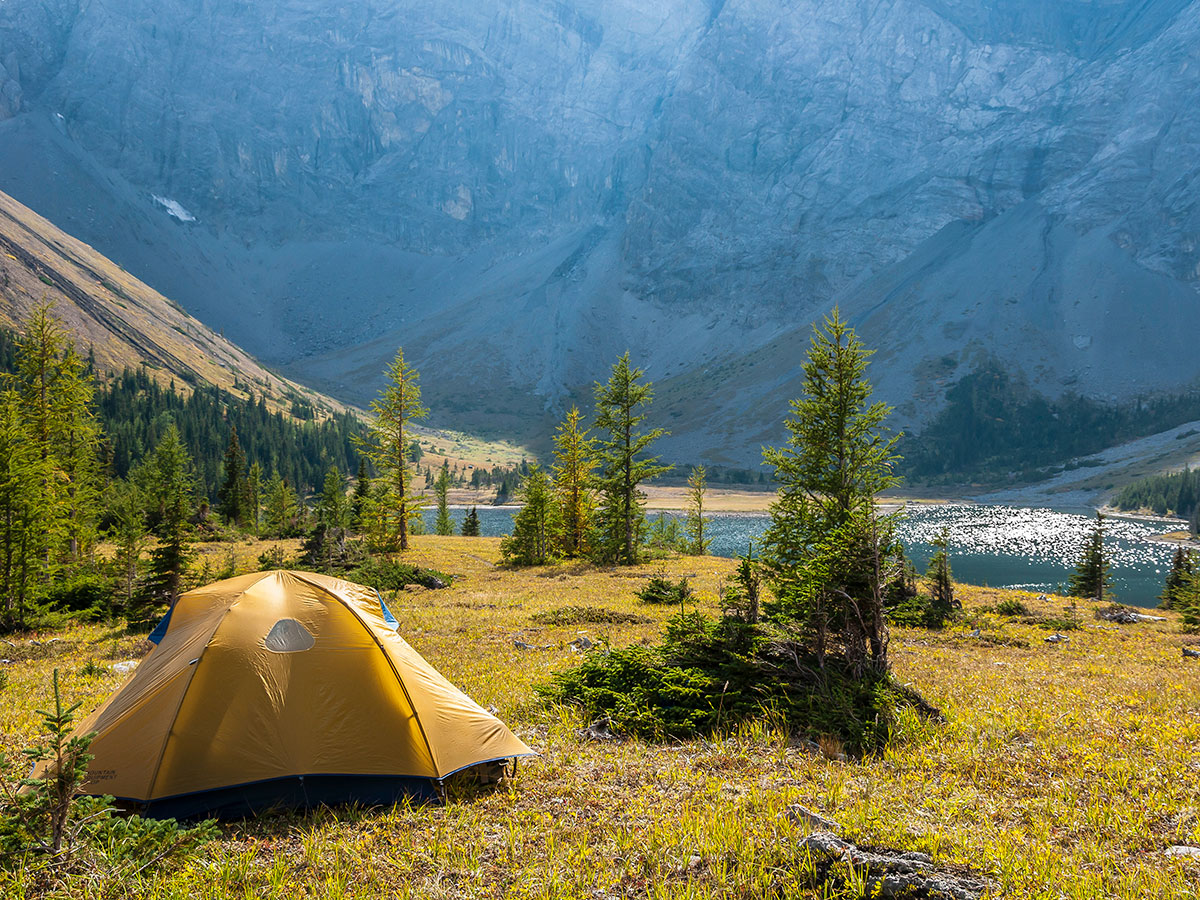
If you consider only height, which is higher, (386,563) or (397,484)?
(397,484)

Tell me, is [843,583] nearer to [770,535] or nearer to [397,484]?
[770,535]

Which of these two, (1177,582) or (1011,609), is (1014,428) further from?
(1011,609)

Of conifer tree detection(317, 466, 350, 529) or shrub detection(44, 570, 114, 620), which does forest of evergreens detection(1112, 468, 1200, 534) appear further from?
shrub detection(44, 570, 114, 620)

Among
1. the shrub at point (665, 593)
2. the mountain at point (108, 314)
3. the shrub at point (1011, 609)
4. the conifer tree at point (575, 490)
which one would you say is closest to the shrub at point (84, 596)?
the shrub at point (665, 593)

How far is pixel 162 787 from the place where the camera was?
638cm

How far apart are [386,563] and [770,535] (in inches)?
663

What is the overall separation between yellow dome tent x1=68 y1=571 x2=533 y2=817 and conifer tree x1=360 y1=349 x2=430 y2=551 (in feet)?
98.3

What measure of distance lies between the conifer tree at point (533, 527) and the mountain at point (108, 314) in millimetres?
135821

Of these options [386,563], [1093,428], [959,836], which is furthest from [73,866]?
[1093,428]

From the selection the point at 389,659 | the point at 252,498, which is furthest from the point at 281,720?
the point at 252,498

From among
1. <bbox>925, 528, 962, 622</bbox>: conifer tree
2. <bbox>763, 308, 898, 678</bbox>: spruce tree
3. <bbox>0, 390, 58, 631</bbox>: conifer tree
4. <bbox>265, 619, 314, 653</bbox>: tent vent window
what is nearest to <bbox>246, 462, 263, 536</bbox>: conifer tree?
<bbox>0, 390, 58, 631</bbox>: conifer tree

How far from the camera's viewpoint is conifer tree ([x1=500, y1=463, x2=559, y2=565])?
35906 mm

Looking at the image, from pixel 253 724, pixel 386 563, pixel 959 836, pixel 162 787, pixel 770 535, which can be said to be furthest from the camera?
pixel 386 563

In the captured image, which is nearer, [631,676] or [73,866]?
[73,866]
